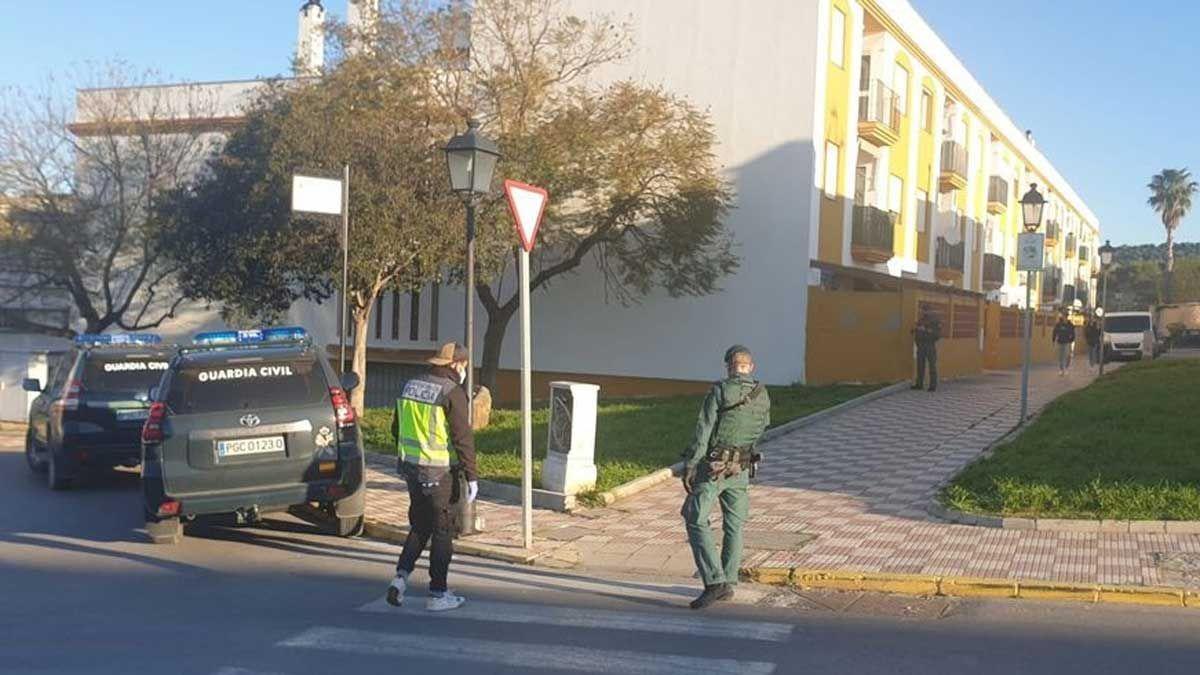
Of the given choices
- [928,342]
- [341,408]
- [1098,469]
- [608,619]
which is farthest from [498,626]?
[928,342]

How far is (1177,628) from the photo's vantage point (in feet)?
22.2

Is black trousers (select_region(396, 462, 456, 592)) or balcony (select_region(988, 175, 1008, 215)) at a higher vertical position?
balcony (select_region(988, 175, 1008, 215))

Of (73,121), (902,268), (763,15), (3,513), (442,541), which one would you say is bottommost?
(3,513)

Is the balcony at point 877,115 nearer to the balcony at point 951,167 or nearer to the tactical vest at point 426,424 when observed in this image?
the balcony at point 951,167

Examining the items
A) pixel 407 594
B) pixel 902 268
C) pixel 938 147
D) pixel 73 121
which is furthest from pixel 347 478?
pixel 938 147

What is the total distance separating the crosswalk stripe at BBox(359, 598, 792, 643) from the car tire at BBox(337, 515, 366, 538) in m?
2.43

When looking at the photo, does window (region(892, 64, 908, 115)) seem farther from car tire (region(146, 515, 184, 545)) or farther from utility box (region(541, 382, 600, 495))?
car tire (region(146, 515, 184, 545))

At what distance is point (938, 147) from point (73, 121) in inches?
952

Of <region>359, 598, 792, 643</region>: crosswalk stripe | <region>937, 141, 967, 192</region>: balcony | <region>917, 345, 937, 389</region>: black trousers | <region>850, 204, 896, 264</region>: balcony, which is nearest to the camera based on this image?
<region>359, 598, 792, 643</region>: crosswalk stripe

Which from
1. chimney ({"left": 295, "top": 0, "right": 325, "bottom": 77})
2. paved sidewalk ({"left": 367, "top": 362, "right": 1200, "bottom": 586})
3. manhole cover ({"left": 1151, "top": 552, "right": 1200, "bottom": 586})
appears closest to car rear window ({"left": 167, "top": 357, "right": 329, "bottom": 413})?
paved sidewalk ({"left": 367, "top": 362, "right": 1200, "bottom": 586})

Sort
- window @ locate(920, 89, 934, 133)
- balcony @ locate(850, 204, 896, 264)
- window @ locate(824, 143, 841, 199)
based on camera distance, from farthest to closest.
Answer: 1. window @ locate(920, 89, 934, 133)
2. balcony @ locate(850, 204, 896, 264)
3. window @ locate(824, 143, 841, 199)

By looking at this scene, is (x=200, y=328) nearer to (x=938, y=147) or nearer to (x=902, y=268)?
(x=902, y=268)

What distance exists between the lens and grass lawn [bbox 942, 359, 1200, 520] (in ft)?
31.8

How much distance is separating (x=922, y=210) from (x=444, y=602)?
28.3m
